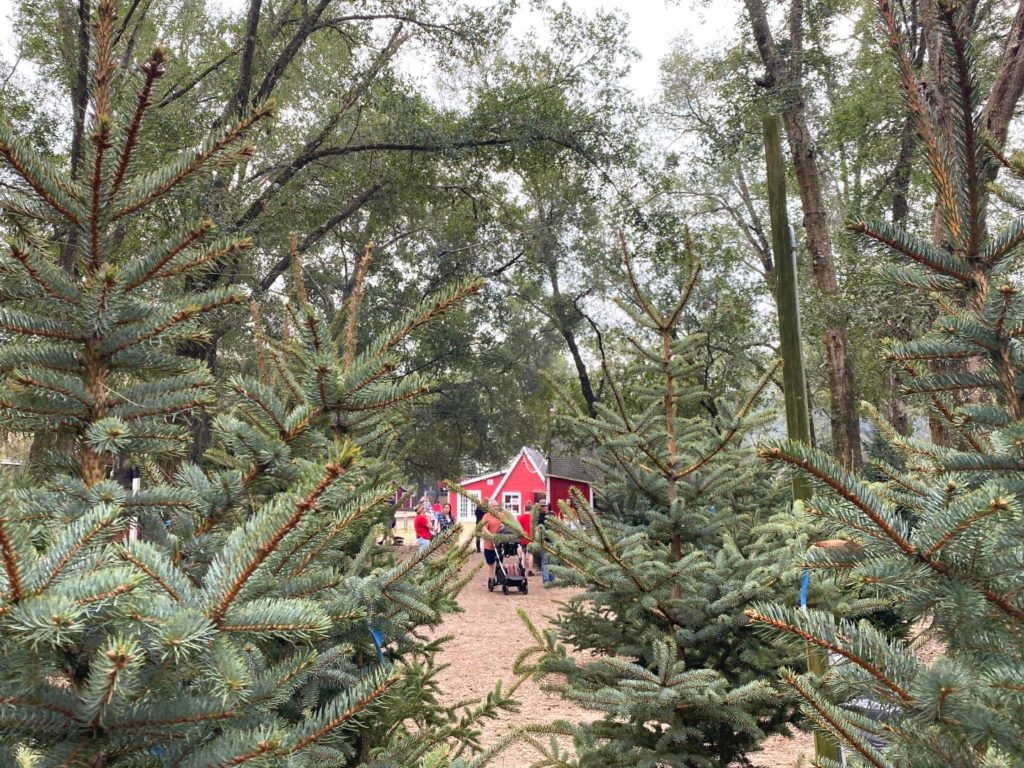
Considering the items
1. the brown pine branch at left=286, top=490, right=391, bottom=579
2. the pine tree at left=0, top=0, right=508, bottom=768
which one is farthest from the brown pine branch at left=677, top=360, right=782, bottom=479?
the brown pine branch at left=286, top=490, right=391, bottom=579

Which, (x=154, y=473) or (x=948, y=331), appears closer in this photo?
(x=948, y=331)

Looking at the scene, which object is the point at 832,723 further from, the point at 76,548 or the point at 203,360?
the point at 203,360

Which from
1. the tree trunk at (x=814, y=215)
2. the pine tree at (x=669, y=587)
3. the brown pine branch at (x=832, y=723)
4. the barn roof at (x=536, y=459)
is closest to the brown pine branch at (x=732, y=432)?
the pine tree at (x=669, y=587)

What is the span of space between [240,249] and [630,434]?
104 inches

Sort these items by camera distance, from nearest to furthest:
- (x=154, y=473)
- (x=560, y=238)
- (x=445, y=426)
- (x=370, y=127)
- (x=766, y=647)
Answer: (x=154, y=473) → (x=766, y=647) → (x=370, y=127) → (x=560, y=238) → (x=445, y=426)

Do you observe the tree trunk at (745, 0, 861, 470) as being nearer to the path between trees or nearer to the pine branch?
the path between trees

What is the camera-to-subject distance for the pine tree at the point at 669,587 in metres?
3.53

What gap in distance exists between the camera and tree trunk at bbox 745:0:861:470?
11.7m

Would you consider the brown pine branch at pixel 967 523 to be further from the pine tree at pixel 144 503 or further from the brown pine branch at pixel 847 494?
the pine tree at pixel 144 503

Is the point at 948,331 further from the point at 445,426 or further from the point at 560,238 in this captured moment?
the point at 445,426

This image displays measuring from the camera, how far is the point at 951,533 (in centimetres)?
131

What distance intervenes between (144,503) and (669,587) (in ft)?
9.75

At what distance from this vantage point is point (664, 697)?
326 centimetres

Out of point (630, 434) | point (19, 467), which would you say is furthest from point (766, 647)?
point (19, 467)
